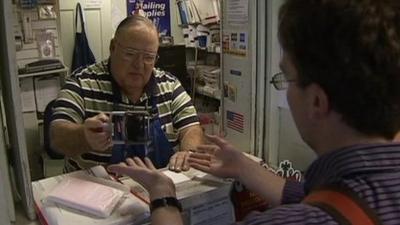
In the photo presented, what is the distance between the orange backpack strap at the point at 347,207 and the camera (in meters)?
0.55

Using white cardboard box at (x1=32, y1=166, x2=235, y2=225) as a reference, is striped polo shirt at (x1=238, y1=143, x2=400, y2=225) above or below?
above

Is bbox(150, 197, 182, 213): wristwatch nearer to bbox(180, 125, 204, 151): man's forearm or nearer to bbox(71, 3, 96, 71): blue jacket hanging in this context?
bbox(180, 125, 204, 151): man's forearm

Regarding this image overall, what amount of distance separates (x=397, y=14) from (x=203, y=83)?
318 centimetres

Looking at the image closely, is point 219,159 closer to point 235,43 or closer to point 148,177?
point 148,177

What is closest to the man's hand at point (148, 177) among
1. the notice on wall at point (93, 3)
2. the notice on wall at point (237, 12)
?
the notice on wall at point (237, 12)

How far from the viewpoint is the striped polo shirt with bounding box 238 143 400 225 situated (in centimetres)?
57

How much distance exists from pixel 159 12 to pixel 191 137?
2.60 meters

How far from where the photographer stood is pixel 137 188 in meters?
1.07

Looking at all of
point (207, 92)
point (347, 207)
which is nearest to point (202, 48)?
point (207, 92)

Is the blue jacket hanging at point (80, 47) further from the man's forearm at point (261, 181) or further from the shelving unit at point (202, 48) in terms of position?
the man's forearm at point (261, 181)

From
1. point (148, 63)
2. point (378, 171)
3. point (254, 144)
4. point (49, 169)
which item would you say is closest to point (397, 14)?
point (378, 171)

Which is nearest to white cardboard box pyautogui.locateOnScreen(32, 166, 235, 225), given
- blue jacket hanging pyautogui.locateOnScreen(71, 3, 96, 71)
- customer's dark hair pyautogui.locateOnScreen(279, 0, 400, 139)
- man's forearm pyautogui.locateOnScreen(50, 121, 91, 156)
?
man's forearm pyautogui.locateOnScreen(50, 121, 91, 156)

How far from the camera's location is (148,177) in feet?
3.32

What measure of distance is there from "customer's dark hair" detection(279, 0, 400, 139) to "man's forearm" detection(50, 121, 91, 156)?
97 cm
